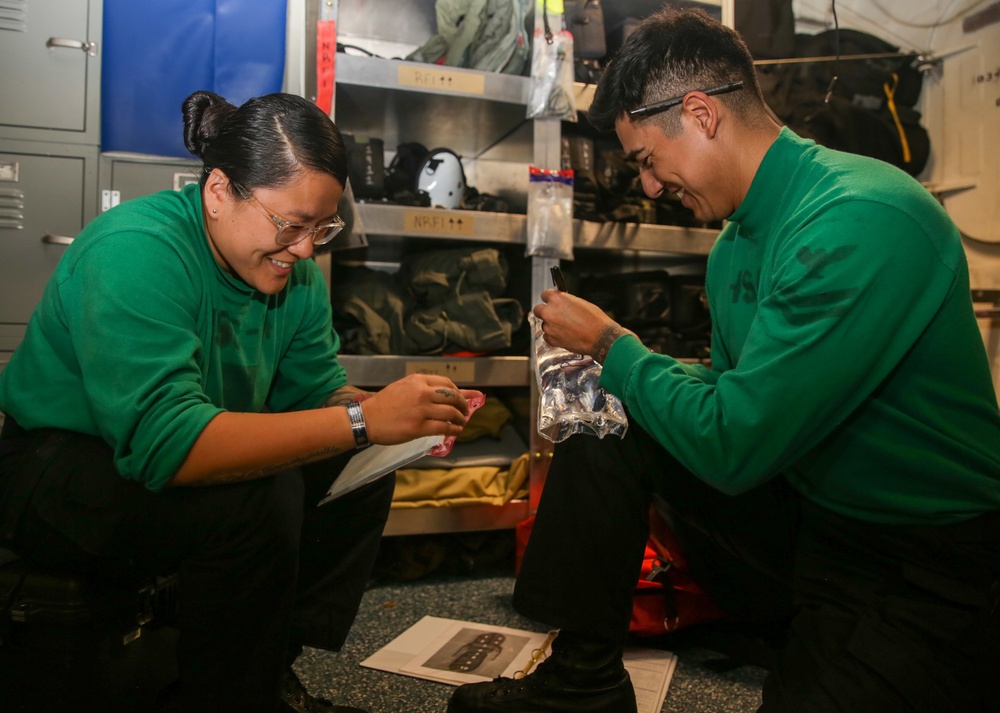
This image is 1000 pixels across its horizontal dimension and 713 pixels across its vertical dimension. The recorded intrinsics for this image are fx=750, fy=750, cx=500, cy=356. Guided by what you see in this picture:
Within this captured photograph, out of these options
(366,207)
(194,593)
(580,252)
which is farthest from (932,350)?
(580,252)

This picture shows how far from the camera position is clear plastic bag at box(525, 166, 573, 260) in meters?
2.21

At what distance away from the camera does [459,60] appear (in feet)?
7.94

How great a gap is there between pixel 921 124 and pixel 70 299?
3.27 meters

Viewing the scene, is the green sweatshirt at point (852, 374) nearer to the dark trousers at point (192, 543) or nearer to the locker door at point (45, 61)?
the dark trousers at point (192, 543)

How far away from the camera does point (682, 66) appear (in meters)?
1.21

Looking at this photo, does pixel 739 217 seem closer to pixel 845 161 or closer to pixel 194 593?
pixel 845 161

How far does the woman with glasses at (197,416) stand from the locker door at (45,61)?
144cm

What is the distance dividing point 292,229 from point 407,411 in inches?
14.2

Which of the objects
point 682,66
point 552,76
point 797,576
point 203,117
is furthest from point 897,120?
point 203,117

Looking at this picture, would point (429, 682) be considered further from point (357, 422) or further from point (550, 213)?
point (550, 213)

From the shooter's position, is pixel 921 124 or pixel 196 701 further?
pixel 921 124

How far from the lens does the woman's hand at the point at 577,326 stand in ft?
4.01

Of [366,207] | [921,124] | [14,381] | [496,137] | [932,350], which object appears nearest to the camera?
[932,350]

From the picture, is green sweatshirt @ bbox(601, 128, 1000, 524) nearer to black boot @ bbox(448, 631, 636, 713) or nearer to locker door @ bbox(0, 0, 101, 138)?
black boot @ bbox(448, 631, 636, 713)
